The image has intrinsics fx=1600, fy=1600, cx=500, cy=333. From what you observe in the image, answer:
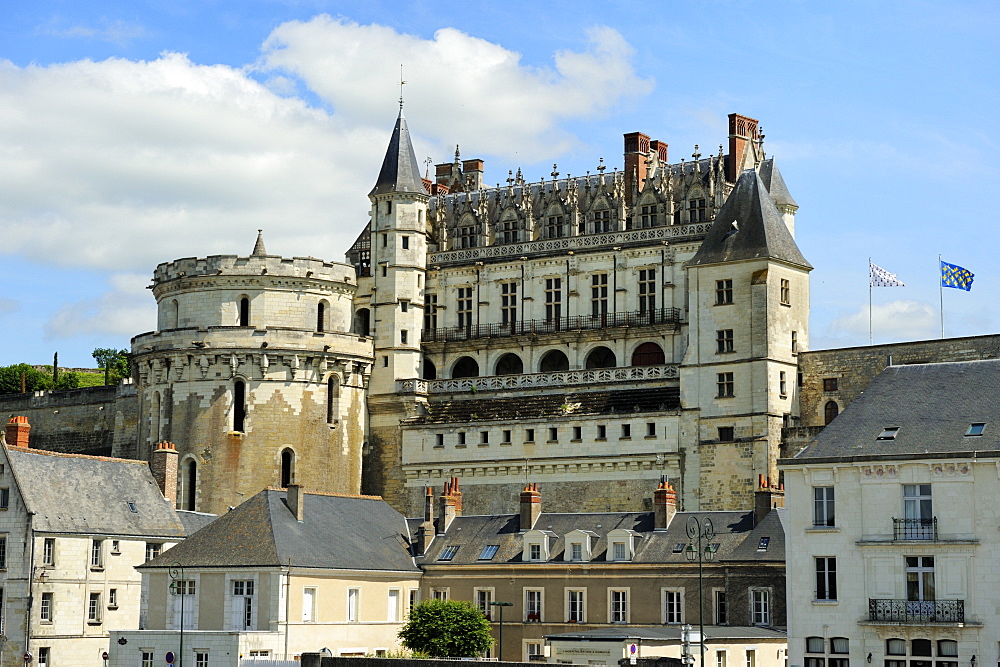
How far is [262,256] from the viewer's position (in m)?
61.2

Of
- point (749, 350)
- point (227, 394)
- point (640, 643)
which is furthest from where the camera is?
point (227, 394)

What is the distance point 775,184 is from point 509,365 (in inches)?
497

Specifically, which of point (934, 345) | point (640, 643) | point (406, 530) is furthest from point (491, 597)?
point (934, 345)

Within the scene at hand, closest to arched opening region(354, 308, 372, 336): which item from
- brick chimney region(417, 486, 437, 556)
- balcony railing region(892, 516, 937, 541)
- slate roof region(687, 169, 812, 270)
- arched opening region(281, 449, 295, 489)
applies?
arched opening region(281, 449, 295, 489)

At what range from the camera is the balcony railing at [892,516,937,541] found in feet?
114

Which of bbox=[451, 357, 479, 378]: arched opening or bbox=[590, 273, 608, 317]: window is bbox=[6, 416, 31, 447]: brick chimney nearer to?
bbox=[451, 357, 479, 378]: arched opening

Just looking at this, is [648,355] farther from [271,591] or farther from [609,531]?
[271,591]

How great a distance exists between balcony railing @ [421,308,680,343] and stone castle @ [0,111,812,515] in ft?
0.31

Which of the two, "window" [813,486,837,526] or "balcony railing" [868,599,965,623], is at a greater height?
"window" [813,486,837,526]

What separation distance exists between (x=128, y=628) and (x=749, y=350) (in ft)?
72.5

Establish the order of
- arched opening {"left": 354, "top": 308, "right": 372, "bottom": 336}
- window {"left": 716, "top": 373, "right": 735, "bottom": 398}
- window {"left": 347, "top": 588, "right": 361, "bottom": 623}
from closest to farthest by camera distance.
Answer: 1. window {"left": 347, "top": 588, "right": 361, "bottom": 623}
2. window {"left": 716, "top": 373, "right": 735, "bottom": 398}
3. arched opening {"left": 354, "top": 308, "right": 372, "bottom": 336}

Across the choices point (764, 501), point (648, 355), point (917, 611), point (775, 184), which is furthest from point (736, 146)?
point (917, 611)

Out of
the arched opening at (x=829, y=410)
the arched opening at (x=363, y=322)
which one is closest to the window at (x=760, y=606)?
the arched opening at (x=829, y=410)

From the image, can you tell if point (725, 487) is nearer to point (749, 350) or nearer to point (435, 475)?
point (749, 350)
